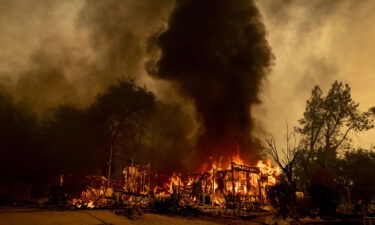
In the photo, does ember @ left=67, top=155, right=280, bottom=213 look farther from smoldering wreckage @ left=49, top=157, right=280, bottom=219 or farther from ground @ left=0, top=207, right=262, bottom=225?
ground @ left=0, top=207, right=262, bottom=225

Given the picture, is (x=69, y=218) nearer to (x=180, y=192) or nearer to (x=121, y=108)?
(x=180, y=192)

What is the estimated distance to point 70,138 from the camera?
4162cm

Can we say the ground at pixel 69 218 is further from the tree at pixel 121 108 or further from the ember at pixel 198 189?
the tree at pixel 121 108

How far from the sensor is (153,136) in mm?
56531

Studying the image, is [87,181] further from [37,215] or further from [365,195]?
[365,195]

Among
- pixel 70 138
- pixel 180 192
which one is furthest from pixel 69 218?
pixel 70 138

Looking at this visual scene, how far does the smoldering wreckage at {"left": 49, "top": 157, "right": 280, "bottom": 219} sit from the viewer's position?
21.0 metres

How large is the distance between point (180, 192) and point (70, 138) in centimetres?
2279

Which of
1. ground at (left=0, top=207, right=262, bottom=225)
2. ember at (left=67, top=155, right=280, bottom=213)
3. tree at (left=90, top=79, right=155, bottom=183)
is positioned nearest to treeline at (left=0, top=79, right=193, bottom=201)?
tree at (left=90, top=79, right=155, bottom=183)

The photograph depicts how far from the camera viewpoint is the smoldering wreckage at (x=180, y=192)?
68.9 ft

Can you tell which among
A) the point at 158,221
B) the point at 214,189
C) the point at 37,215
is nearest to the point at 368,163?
the point at 214,189

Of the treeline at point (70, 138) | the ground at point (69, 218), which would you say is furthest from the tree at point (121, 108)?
the ground at point (69, 218)

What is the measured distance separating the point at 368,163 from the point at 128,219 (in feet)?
144

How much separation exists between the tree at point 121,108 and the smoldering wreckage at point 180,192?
42.9 ft
